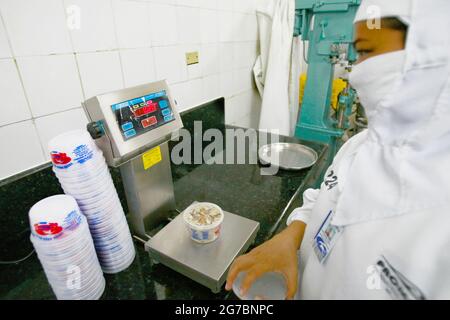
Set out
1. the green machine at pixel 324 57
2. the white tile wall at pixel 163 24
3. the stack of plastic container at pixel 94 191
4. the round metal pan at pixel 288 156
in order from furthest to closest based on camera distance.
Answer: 1. the green machine at pixel 324 57
2. the round metal pan at pixel 288 156
3. the white tile wall at pixel 163 24
4. the stack of plastic container at pixel 94 191

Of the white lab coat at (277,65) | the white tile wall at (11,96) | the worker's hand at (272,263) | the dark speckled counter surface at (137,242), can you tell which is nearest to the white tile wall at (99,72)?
the white tile wall at (11,96)

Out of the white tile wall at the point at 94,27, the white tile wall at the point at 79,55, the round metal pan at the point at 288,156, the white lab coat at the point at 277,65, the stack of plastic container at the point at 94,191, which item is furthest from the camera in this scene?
the white lab coat at the point at 277,65

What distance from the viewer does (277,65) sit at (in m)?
1.74

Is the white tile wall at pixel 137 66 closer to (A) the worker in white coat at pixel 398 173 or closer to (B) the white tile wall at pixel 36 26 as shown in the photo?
(B) the white tile wall at pixel 36 26

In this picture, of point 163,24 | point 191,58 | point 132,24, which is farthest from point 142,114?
point 191,58

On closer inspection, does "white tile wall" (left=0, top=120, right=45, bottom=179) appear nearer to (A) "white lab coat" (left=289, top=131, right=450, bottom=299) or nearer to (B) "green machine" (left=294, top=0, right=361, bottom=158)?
(A) "white lab coat" (left=289, top=131, right=450, bottom=299)

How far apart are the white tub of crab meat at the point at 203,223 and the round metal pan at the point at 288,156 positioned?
0.52 meters

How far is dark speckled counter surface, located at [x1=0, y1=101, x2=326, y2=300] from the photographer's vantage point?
0.64 metres

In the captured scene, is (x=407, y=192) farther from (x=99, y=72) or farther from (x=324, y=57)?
(x=324, y=57)

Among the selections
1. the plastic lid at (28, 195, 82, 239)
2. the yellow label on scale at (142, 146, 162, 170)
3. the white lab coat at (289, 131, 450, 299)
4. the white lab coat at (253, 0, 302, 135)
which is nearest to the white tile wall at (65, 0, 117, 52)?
the yellow label on scale at (142, 146, 162, 170)

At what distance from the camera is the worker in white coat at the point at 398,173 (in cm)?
43

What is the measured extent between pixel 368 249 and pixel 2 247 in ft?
2.90

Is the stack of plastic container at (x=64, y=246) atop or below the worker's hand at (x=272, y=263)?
atop
